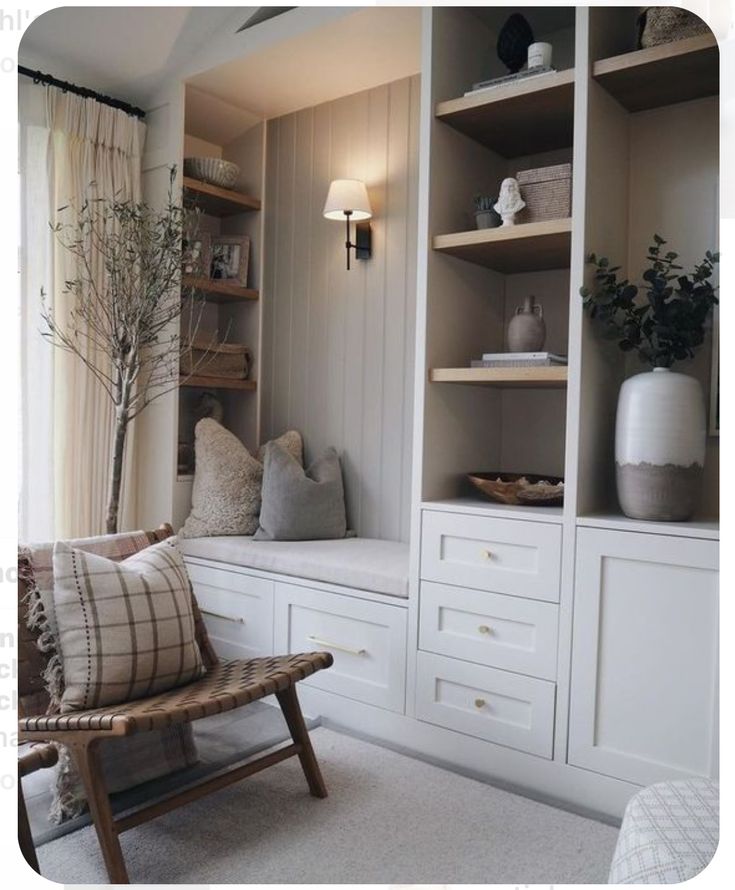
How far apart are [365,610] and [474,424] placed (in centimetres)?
77

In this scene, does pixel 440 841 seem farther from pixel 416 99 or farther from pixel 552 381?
pixel 416 99

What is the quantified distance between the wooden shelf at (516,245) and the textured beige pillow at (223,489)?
126cm

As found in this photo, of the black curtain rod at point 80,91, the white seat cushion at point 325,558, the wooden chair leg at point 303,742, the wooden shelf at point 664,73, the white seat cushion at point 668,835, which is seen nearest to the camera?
the white seat cushion at point 668,835

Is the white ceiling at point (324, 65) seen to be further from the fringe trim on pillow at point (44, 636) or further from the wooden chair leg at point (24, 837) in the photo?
the wooden chair leg at point (24, 837)

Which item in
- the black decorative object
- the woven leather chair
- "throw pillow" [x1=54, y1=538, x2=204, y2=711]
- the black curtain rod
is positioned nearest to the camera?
the woven leather chair

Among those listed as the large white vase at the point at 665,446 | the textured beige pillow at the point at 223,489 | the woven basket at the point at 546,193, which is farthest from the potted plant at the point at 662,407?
the textured beige pillow at the point at 223,489

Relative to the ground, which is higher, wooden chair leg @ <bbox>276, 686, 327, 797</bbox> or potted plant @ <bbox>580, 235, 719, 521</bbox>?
potted plant @ <bbox>580, 235, 719, 521</bbox>

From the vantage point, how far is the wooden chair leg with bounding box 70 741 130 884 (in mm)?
1740

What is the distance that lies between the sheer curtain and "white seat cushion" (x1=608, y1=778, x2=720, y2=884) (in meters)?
2.62

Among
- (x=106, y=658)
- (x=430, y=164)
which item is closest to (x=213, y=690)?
(x=106, y=658)

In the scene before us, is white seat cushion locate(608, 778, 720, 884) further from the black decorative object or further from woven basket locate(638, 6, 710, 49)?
the black decorative object

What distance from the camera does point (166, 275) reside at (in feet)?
9.80

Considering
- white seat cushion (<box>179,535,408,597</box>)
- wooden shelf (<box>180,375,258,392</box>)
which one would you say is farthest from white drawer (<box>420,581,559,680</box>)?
wooden shelf (<box>180,375,258,392</box>)

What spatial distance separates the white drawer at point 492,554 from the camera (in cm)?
226
